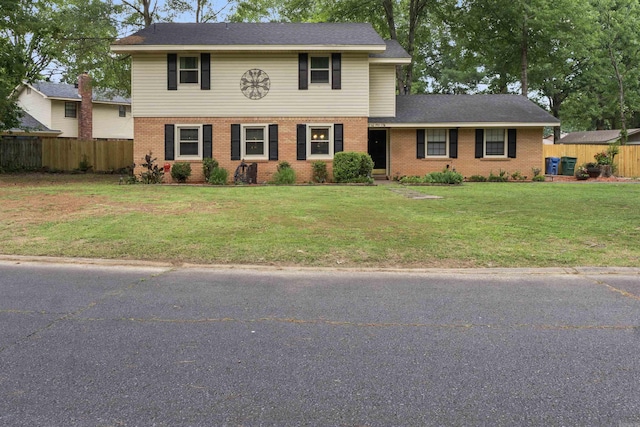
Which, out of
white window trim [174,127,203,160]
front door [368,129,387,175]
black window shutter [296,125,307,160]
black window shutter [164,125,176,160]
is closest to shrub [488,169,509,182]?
front door [368,129,387,175]

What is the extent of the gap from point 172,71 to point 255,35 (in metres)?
3.91

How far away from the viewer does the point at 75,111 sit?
1512 inches

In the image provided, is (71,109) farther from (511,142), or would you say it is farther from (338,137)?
(511,142)

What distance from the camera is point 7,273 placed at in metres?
6.50

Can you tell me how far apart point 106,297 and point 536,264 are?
558 centimetres

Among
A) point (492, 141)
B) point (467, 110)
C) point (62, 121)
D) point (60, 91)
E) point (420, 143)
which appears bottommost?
point (420, 143)

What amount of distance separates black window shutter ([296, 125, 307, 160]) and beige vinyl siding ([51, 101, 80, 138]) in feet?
81.2

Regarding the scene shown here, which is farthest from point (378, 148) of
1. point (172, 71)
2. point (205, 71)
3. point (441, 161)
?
point (172, 71)

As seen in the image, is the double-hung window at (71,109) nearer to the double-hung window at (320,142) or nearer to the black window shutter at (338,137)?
the double-hung window at (320,142)

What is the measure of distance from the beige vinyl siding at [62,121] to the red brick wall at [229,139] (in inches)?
808

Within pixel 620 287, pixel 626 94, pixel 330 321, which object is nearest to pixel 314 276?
pixel 330 321

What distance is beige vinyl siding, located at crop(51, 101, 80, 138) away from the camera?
37.2 metres

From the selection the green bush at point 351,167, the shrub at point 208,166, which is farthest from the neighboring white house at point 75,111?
the green bush at point 351,167

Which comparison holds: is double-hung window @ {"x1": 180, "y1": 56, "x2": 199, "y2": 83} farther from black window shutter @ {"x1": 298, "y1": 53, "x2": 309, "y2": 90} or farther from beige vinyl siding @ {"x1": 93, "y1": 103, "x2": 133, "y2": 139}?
beige vinyl siding @ {"x1": 93, "y1": 103, "x2": 133, "y2": 139}
